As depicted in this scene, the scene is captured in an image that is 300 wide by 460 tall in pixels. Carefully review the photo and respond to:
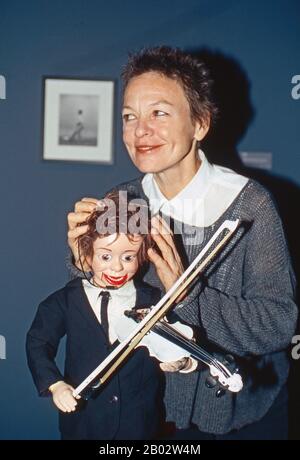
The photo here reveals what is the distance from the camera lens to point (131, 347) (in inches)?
27.2

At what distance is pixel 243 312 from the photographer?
2.55 ft

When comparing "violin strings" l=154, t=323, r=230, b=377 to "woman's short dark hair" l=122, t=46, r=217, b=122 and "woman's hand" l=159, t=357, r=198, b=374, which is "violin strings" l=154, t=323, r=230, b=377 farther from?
"woman's short dark hair" l=122, t=46, r=217, b=122

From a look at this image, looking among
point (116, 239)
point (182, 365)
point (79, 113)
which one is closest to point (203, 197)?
point (116, 239)

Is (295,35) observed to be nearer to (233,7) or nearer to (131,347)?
(233,7)

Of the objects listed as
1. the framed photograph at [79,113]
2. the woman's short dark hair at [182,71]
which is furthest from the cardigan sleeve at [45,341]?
the framed photograph at [79,113]

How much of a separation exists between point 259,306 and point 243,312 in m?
0.03

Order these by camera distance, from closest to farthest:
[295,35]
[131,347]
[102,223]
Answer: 1. [131,347]
2. [102,223]
3. [295,35]

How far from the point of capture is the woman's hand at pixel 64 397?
28.8 inches

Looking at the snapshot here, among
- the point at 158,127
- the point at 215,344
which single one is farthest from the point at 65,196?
the point at 215,344

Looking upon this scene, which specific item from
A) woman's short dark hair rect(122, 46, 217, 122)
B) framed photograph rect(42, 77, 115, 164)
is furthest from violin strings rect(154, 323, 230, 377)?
framed photograph rect(42, 77, 115, 164)

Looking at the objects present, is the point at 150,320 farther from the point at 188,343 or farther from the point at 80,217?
the point at 80,217

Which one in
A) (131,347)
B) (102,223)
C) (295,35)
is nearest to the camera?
(131,347)

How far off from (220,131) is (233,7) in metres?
0.28

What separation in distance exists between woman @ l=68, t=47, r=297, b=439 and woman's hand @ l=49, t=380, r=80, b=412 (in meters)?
0.14
